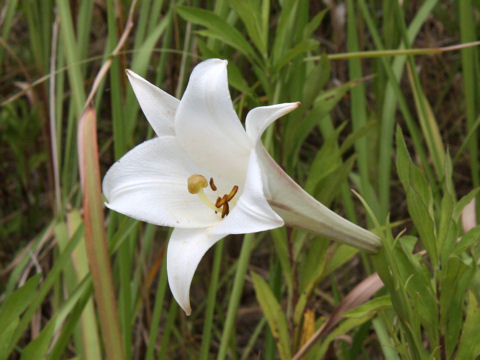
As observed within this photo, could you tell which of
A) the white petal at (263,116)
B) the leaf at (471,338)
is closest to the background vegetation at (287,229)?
the leaf at (471,338)

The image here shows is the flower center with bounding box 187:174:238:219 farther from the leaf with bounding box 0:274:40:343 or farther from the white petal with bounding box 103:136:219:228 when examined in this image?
the leaf with bounding box 0:274:40:343

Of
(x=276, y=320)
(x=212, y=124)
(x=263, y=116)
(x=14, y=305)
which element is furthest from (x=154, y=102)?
(x=276, y=320)

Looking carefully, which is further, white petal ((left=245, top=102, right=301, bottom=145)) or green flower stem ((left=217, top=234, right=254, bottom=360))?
green flower stem ((left=217, top=234, right=254, bottom=360))

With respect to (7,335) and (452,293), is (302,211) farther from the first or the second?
(7,335)

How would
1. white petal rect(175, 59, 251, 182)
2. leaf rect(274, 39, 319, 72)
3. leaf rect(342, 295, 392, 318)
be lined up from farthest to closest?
leaf rect(274, 39, 319, 72), leaf rect(342, 295, 392, 318), white petal rect(175, 59, 251, 182)

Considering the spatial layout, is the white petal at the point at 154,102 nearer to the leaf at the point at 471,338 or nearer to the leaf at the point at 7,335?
the leaf at the point at 7,335

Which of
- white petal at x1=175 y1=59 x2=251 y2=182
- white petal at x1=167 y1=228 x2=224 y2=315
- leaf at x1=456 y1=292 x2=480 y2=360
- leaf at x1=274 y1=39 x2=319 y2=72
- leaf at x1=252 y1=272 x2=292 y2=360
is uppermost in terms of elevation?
leaf at x1=274 y1=39 x2=319 y2=72

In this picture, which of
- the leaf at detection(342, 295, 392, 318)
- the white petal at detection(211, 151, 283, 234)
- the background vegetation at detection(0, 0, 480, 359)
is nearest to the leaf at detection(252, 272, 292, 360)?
the background vegetation at detection(0, 0, 480, 359)
